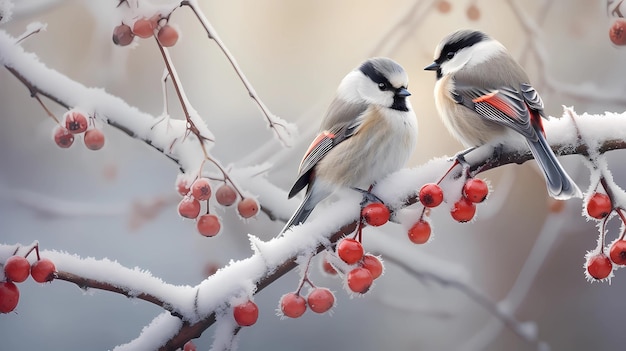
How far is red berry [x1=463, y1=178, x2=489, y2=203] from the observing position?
0.91 metres

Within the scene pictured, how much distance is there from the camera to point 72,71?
116cm

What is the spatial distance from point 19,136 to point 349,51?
614 millimetres

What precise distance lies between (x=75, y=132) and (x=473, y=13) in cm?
Answer: 76

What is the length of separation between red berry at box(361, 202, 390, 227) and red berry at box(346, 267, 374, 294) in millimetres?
70

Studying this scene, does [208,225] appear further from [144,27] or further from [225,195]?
[144,27]

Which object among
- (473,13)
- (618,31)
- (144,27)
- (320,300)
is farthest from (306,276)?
(618,31)

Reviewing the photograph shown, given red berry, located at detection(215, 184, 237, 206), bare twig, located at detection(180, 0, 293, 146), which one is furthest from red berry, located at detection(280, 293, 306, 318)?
bare twig, located at detection(180, 0, 293, 146)

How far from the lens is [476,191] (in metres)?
0.91

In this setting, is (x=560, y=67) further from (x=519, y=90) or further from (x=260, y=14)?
(x=260, y=14)

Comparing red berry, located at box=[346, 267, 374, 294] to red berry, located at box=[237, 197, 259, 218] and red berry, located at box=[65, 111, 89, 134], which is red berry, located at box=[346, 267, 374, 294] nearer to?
red berry, located at box=[237, 197, 259, 218]

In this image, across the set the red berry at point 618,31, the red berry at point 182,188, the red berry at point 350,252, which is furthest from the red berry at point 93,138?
the red berry at point 618,31

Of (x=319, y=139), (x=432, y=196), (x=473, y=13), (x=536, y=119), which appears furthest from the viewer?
(x=473, y=13)

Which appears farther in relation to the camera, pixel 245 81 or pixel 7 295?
pixel 245 81

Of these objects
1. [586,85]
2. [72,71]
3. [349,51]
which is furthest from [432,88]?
[72,71]
